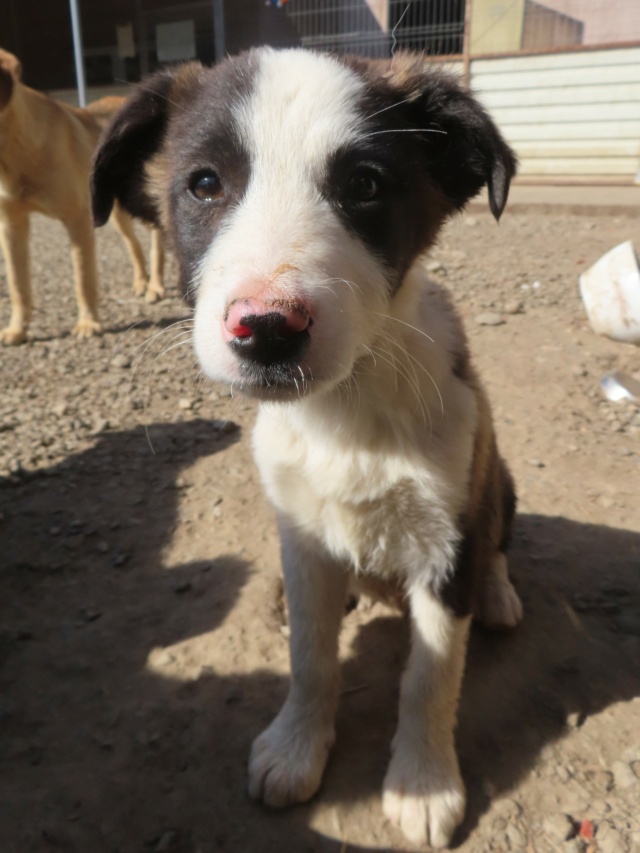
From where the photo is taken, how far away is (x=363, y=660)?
2414 mm

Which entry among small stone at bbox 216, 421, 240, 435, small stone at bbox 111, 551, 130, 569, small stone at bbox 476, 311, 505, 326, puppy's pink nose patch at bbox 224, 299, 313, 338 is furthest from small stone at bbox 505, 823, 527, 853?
small stone at bbox 476, 311, 505, 326

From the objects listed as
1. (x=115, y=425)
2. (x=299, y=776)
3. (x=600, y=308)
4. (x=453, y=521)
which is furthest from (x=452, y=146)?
(x=600, y=308)

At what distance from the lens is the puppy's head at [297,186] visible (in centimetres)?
143

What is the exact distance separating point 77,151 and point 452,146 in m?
4.28

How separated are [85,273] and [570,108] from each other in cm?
754

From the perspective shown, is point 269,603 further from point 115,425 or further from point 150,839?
point 115,425

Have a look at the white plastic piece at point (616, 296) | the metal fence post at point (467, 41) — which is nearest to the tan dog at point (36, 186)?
the white plastic piece at point (616, 296)

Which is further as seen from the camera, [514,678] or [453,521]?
[514,678]

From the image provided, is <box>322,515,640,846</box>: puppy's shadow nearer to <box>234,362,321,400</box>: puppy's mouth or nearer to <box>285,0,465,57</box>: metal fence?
<box>234,362,321,400</box>: puppy's mouth

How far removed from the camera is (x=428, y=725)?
193 centimetres

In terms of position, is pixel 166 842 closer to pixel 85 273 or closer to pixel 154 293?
pixel 85 273

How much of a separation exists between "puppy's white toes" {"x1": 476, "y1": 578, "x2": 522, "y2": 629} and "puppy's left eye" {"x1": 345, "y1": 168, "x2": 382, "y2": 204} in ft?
4.45

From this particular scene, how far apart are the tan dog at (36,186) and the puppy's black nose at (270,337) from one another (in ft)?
13.4

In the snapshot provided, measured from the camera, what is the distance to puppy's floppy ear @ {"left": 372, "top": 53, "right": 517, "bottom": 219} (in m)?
1.78
